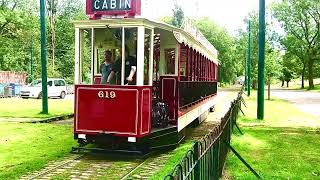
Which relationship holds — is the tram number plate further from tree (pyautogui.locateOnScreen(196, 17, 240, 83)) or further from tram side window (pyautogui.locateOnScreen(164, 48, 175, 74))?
tree (pyautogui.locateOnScreen(196, 17, 240, 83))

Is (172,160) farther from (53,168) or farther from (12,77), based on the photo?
(12,77)

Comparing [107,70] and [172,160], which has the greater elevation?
[107,70]

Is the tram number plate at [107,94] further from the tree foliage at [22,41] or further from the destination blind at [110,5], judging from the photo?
the tree foliage at [22,41]

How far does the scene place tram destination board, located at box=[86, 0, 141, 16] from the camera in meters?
10.2

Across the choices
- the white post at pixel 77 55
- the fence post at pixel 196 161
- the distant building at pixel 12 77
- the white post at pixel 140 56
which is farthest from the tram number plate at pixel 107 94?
the distant building at pixel 12 77

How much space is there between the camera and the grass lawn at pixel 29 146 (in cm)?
908

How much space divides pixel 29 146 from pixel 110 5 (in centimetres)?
409

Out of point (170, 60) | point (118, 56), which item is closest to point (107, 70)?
point (118, 56)

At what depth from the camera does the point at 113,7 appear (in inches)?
411

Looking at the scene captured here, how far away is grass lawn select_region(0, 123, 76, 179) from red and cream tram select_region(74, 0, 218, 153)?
1.08 meters

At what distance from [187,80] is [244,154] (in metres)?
3.49

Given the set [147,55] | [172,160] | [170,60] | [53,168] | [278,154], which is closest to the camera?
[53,168]

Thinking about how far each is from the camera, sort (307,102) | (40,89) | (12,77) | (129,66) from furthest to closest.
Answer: (12,77) → (40,89) → (307,102) → (129,66)

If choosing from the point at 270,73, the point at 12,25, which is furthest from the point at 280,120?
the point at 12,25
